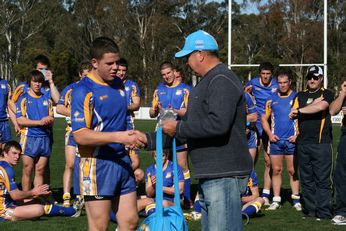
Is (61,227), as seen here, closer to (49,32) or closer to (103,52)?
(103,52)

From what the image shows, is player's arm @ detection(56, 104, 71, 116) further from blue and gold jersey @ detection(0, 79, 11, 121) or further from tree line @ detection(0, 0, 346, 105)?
tree line @ detection(0, 0, 346, 105)

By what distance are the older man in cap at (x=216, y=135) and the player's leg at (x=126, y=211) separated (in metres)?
1.06

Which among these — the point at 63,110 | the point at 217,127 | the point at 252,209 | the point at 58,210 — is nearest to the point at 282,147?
the point at 252,209

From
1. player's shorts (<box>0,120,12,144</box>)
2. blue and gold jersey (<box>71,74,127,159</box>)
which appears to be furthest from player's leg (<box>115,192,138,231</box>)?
player's shorts (<box>0,120,12,144</box>)

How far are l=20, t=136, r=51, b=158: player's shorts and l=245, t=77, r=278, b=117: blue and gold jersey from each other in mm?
3483

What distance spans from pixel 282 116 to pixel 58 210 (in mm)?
3729

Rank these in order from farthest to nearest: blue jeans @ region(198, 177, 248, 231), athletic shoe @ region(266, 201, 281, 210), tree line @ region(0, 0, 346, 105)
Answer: tree line @ region(0, 0, 346, 105)
athletic shoe @ region(266, 201, 281, 210)
blue jeans @ region(198, 177, 248, 231)

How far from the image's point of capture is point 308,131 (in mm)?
9711

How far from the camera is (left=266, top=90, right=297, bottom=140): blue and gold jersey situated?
10812 millimetres

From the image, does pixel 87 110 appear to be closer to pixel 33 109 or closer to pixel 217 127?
pixel 217 127

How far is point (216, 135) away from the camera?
5.11 metres

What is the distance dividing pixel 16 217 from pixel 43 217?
54 centimetres

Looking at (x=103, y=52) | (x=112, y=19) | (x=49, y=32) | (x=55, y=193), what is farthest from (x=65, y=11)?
(x=103, y=52)

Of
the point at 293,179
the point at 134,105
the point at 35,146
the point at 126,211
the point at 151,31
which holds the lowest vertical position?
the point at 293,179
